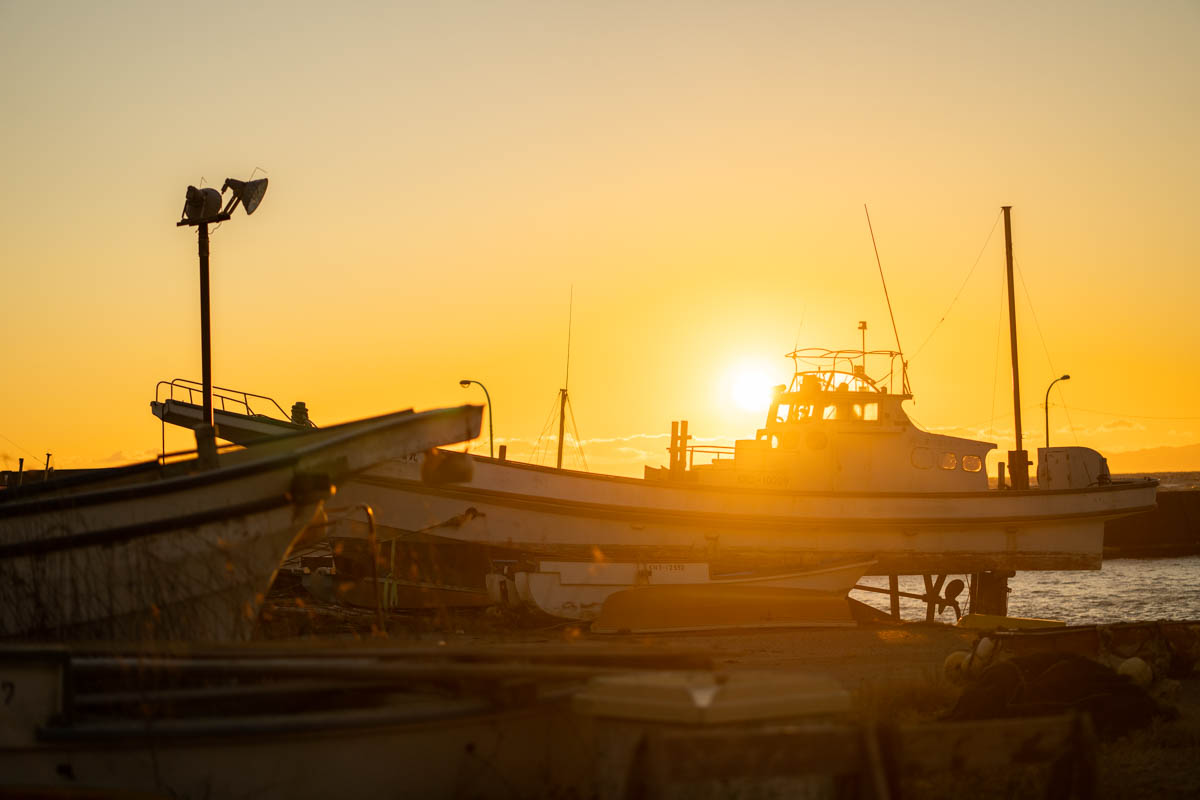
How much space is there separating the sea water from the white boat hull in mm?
3191

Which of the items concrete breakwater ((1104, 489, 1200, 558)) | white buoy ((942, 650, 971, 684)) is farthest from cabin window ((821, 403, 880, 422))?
concrete breakwater ((1104, 489, 1200, 558))

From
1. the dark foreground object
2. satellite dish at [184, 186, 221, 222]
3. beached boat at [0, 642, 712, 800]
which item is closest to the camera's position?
beached boat at [0, 642, 712, 800]

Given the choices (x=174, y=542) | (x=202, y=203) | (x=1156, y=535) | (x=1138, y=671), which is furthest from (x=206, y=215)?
(x=1156, y=535)

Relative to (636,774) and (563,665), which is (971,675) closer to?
(563,665)

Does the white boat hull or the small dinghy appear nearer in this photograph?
the small dinghy

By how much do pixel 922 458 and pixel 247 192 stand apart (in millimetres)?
16702

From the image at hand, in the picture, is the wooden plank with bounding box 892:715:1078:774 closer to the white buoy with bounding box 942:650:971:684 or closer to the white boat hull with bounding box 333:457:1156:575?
the white buoy with bounding box 942:650:971:684

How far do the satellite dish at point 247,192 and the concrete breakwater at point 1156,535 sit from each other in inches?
2508

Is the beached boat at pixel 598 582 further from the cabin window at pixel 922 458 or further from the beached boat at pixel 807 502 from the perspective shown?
the cabin window at pixel 922 458

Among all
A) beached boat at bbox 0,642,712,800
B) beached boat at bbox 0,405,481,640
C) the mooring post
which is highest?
beached boat at bbox 0,405,481,640

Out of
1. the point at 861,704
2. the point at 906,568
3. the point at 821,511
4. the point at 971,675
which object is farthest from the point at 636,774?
the point at 906,568

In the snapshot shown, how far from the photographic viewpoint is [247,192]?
55.0ft

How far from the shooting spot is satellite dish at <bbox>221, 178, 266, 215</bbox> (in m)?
16.7

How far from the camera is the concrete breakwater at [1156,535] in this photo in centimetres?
6738
